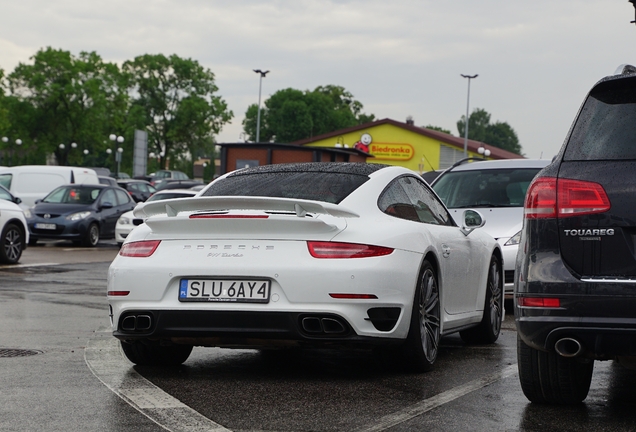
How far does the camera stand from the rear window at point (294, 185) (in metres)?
7.09

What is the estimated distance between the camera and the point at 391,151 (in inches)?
3248

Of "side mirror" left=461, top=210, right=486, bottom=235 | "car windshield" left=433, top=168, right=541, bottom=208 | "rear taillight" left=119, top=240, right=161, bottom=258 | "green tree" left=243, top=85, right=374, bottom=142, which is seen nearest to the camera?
"rear taillight" left=119, top=240, right=161, bottom=258

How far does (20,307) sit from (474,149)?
7362 centimetres

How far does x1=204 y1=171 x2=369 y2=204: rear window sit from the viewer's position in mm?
7094

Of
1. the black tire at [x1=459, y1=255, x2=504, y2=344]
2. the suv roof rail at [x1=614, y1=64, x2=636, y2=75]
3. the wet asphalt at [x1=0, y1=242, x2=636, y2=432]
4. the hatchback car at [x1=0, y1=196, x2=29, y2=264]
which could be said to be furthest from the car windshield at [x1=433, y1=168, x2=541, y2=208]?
the hatchback car at [x1=0, y1=196, x2=29, y2=264]

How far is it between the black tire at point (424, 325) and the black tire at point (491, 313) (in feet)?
5.20

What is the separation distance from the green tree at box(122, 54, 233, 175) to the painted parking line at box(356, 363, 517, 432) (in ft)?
334

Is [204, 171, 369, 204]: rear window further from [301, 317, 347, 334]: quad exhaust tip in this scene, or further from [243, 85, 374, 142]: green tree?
[243, 85, 374, 142]: green tree

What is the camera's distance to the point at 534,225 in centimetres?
531

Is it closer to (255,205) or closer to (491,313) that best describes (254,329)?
(255,205)

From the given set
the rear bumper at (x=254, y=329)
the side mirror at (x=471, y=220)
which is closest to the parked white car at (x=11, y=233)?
the side mirror at (x=471, y=220)

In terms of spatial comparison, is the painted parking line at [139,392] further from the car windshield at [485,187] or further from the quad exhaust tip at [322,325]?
the car windshield at [485,187]

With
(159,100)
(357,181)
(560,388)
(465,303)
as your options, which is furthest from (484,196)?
(159,100)

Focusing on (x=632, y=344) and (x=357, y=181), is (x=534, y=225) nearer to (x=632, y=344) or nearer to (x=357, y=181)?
(x=632, y=344)
